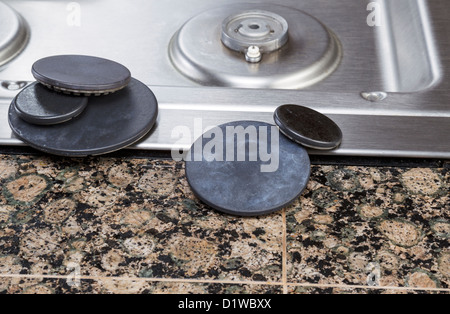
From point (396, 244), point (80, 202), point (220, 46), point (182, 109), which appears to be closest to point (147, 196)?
point (80, 202)

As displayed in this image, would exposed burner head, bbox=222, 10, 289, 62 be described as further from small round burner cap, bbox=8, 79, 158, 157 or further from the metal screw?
small round burner cap, bbox=8, 79, 158, 157

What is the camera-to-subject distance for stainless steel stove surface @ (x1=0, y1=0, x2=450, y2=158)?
0.88 meters

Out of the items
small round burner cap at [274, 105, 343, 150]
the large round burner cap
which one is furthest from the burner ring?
small round burner cap at [274, 105, 343, 150]

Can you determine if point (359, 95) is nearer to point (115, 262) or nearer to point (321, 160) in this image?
point (321, 160)

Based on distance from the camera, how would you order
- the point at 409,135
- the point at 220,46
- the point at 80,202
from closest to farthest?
the point at 80,202, the point at 409,135, the point at 220,46

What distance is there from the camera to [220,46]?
3.81 ft

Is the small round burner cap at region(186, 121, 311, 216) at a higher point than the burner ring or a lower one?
higher

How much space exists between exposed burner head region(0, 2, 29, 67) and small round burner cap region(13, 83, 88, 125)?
38cm

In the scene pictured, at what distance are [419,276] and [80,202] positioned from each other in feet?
1.35

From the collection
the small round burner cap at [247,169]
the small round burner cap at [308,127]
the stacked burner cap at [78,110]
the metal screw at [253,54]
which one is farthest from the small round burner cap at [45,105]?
the metal screw at [253,54]

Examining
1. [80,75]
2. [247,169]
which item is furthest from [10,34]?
[247,169]

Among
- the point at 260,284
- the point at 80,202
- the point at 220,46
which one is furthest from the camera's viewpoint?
the point at 220,46

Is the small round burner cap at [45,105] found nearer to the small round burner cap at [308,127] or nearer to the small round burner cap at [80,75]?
the small round burner cap at [80,75]

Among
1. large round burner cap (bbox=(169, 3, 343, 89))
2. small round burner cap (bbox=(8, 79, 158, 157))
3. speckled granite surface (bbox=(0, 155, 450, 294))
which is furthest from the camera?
large round burner cap (bbox=(169, 3, 343, 89))
